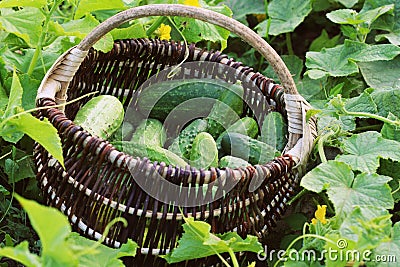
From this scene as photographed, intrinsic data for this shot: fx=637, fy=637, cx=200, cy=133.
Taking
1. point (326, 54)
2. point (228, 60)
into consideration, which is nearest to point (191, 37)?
point (228, 60)

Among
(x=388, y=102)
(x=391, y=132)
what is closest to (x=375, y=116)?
(x=391, y=132)

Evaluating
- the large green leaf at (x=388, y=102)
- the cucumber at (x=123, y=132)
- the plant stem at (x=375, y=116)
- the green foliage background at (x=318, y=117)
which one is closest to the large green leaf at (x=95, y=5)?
the green foliage background at (x=318, y=117)

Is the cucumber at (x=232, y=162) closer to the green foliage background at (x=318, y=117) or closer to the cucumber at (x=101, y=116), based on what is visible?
the green foliage background at (x=318, y=117)

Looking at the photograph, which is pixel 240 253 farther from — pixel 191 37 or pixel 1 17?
pixel 1 17

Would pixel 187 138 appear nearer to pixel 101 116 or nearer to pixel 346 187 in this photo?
pixel 101 116

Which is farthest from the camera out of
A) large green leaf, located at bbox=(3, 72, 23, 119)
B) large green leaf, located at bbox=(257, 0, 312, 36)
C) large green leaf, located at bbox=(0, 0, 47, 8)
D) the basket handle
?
large green leaf, located at bbox=(257, 0, 312, 36)

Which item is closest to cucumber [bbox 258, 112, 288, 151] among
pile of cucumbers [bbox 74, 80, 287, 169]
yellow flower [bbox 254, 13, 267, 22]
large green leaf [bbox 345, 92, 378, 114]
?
pile of cucumbers [bbox 74, 80, 287, 169]

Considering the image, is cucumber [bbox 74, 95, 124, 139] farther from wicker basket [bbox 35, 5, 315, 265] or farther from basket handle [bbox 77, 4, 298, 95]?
basket handle [bbox 77, 4, 298, 95]
